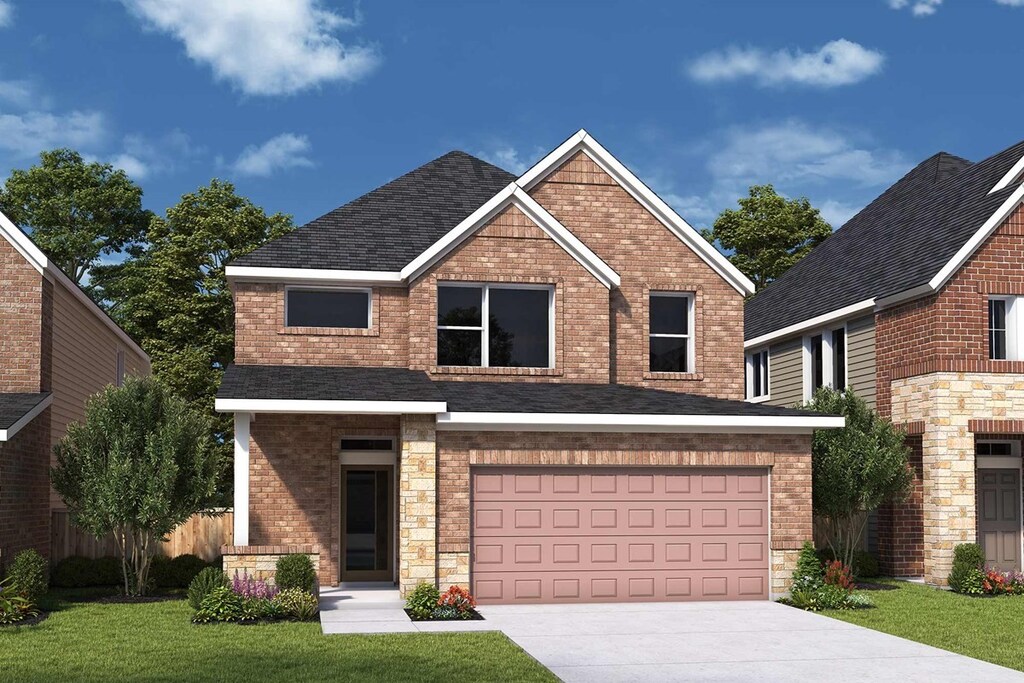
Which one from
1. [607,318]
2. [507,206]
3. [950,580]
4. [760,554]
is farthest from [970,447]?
[507,206]

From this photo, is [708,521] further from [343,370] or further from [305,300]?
[305,300]

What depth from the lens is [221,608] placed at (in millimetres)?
18453

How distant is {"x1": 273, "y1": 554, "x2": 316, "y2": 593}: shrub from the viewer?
19.2 m

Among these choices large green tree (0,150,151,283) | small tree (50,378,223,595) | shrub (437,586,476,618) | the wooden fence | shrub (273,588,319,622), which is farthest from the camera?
large green tree (0,150,151,283)

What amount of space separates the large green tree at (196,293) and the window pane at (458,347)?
21000 millimetres

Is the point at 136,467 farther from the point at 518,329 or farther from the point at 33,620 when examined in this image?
the point at 518,329

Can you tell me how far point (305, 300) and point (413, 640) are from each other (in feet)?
32.8

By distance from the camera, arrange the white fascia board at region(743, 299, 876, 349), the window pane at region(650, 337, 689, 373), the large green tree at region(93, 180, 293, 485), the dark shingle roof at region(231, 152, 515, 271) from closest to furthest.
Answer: the dark shingle roof at region(231, 152, 515, 271) → the window pane at region(650, 337, 689, 373) → the white fascia board at region(743, 299, 876, 349) → the large green tree at region(93, 180, 293, 485)

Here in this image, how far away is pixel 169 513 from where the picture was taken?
21812 mm

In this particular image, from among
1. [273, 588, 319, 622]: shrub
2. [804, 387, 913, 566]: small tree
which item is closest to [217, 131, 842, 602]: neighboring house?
[273, 588, 319, 622]: shrub

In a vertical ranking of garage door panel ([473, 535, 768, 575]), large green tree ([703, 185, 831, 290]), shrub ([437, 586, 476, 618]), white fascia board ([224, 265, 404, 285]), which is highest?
large green tree ([703, 185, 831, 290])

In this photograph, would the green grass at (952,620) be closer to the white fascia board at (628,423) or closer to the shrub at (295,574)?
the white fascia board at (628,423)

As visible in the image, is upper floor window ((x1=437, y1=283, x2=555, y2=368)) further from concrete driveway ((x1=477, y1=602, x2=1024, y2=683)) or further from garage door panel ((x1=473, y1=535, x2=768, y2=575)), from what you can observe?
concrete driveway ((x1=477, y1=602, x2=1024, y2=683))

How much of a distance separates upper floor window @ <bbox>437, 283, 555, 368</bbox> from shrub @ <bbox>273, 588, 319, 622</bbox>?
6.72 m
